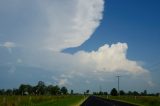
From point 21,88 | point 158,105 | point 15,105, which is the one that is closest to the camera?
point 15,105

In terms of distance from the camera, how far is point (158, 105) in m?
53.7

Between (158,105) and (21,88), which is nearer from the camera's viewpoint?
(158,105)

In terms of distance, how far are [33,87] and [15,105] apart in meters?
156

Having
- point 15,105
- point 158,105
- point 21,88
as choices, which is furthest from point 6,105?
point 21,88

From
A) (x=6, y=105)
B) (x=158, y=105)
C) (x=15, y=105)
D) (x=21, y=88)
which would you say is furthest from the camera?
(x=21, y=88)

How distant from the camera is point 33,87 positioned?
192m

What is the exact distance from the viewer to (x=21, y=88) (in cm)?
18712

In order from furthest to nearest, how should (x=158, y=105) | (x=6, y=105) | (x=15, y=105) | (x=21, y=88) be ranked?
1. (x=21, y=88)
2. (x=158, y=105)
3. (x=15, y=105)
4. (x=6, y=105)

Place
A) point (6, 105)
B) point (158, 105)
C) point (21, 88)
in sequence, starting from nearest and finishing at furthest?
1. point (6, 105)
2. point (158, 105)
3. point (21, 88)

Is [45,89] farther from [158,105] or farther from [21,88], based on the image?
[158,105]

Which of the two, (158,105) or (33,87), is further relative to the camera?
(33,87)

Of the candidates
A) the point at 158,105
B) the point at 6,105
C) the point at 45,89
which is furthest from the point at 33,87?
the point at 6,105

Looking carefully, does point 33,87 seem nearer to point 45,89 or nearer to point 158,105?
point 45,89

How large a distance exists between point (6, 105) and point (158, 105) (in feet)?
90.6
